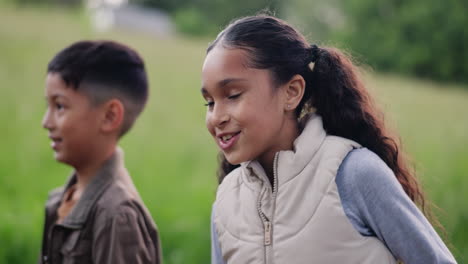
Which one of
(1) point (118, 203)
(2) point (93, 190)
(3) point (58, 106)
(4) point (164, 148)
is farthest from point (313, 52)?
(4) point (164, 148)

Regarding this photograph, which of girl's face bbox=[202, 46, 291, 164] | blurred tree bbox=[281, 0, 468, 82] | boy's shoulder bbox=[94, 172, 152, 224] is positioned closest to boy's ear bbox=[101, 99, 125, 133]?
boy's shoulder bbox=[94, 172, 152, 224]

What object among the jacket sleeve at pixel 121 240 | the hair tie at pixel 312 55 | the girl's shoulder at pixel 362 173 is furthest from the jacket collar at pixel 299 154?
the jacket sleeve at pixel 121 240

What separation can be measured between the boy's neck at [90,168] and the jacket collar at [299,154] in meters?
0.91

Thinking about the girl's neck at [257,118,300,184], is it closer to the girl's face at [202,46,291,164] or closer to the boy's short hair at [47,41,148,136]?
the girl's face at [202,46,291,164]

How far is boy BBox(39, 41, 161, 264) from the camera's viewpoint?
241 cm

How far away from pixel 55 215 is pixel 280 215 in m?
1.30

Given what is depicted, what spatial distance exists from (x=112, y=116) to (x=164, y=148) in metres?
4.28

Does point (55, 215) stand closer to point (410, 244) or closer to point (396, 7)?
point (410, 244)

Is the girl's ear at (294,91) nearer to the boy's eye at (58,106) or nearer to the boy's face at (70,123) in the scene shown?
the boy's face at (70,123)

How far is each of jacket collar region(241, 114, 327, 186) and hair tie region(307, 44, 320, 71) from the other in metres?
0.22

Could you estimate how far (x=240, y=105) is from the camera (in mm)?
1968

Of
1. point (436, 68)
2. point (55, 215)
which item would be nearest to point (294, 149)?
point (55, 215)

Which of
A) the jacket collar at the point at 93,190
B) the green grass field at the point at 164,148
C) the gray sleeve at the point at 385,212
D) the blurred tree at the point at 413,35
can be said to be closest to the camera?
the gray sleeve at the point at 385,212

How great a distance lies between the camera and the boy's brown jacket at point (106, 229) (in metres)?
2.37
